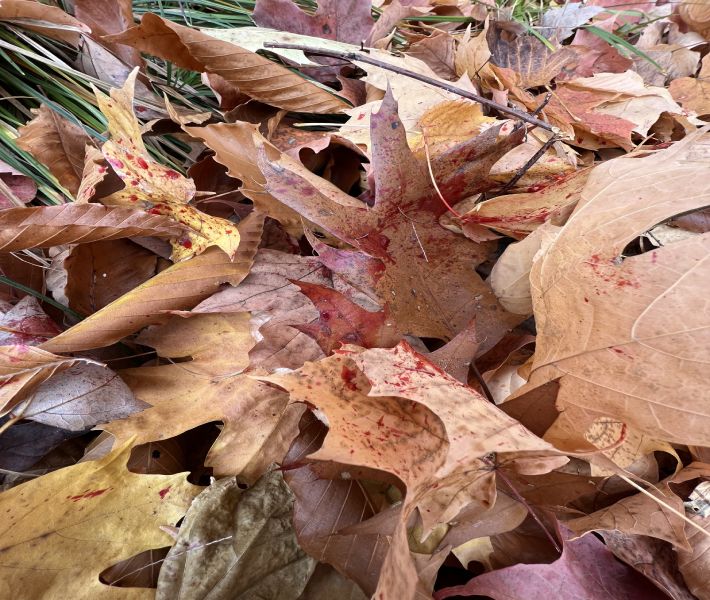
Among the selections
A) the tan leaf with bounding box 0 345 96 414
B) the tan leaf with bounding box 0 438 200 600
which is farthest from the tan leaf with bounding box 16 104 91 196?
the tan leaf with bounding box 0 438 200 600

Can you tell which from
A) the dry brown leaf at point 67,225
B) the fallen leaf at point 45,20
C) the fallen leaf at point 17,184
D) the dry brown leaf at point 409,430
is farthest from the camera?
the fallen leaf at point 45,20

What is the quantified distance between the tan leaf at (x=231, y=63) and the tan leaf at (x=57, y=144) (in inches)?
6.7

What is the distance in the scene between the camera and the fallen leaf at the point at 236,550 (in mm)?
524

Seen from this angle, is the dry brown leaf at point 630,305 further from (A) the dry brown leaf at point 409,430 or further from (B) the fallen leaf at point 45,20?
(B) the fallen leaf at point 45,20

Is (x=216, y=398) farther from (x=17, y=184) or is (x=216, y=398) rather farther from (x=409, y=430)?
(x=17, y=184)

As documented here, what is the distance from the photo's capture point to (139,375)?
67cm

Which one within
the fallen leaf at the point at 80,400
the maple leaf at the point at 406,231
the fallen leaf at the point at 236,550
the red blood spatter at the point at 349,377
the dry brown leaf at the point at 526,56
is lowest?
the fallen leaf at the point at 236,550

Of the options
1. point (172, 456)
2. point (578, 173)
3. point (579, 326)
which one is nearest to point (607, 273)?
point (579, 326)

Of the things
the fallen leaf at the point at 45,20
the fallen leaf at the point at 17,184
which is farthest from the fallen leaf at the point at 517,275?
the fallen leaf at the point at 45,20

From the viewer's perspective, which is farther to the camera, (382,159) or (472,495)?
(382,159)

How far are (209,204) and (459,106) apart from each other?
473 millimetres

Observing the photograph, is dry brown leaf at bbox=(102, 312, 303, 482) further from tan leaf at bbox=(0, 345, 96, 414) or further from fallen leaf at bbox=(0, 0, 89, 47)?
fallen leaf at bbox=(0, 0, 89, 47)

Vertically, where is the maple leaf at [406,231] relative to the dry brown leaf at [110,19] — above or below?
below

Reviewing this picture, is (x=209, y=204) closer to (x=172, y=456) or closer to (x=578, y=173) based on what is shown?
(x=172, y=456)
